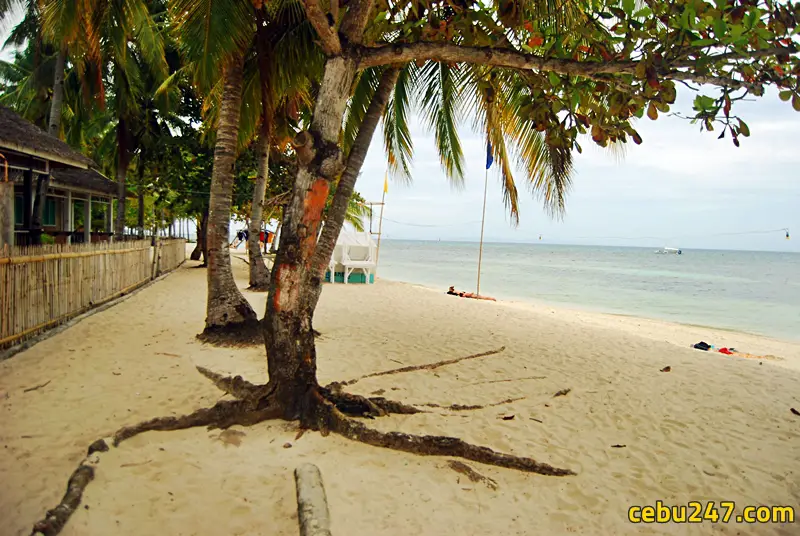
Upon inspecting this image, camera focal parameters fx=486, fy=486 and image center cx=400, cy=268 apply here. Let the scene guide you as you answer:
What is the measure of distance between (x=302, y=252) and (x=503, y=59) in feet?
6.82

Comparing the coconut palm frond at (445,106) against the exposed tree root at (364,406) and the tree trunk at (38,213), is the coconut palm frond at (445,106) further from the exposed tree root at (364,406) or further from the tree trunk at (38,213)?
the tree trunk at (38,213)

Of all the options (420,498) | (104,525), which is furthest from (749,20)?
(104,525)

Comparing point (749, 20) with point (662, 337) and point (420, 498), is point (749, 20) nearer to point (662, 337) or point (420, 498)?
point (420, 498)

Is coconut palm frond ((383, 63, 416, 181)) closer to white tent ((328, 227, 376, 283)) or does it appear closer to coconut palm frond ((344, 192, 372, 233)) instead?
white tent ((328, 227, 376, 283))

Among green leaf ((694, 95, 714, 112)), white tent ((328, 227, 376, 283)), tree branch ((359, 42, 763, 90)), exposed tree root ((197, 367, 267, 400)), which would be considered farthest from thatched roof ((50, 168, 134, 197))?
green leaf ((694, 95, 714, 112))

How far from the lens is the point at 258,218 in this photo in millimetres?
10453

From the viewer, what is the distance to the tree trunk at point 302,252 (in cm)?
360

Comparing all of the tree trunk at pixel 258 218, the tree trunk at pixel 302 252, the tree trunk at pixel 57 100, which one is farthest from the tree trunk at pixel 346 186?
the tree trunk at pixel 57 100

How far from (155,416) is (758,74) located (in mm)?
4859

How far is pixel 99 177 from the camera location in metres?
14.1

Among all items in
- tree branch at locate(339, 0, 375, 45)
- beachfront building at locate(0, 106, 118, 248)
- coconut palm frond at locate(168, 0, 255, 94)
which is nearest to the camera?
tree branch at locate(339, 0, 375, 45)
